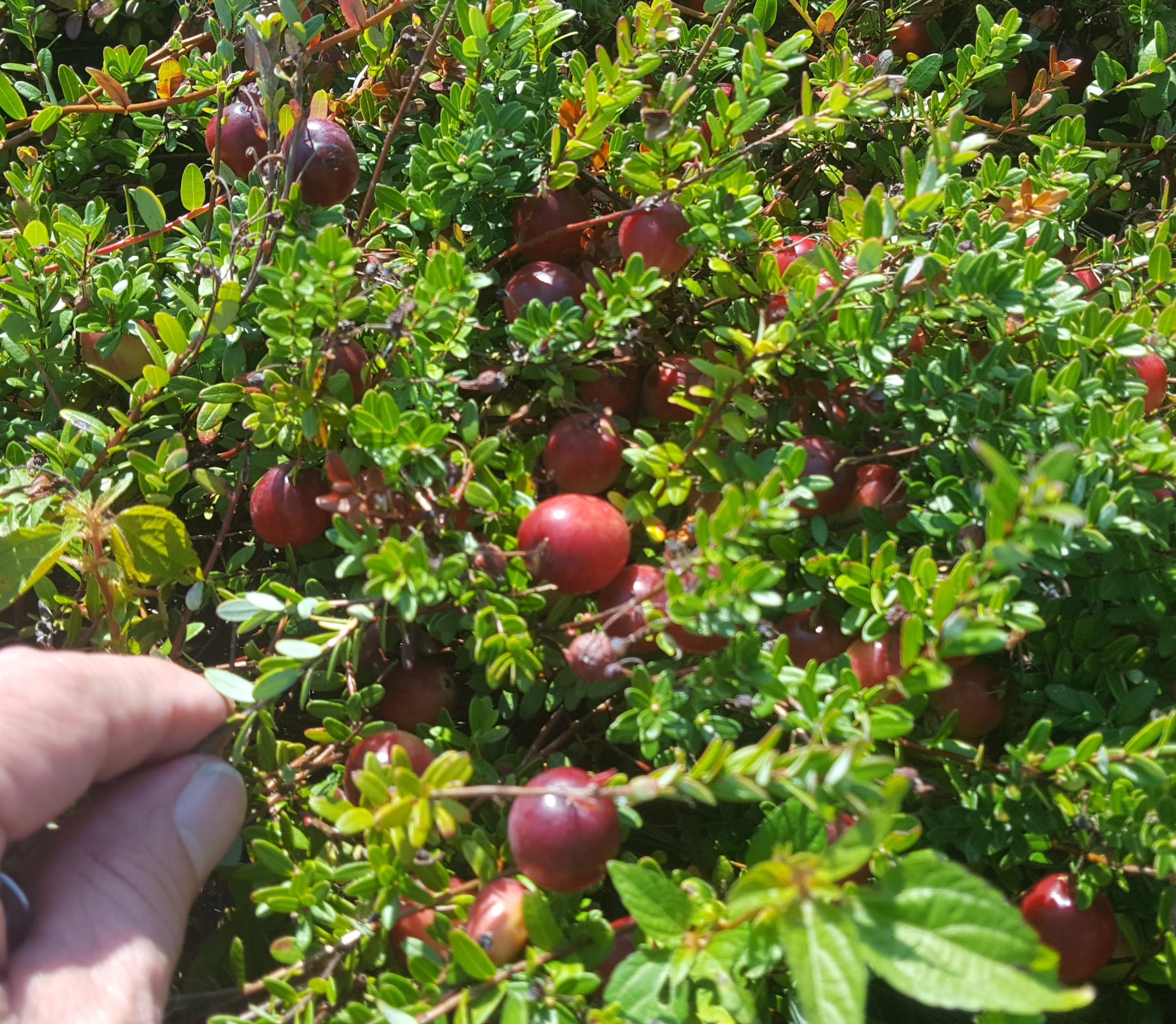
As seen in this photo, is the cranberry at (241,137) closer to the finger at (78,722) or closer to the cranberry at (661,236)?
the cranberry at (661,236)

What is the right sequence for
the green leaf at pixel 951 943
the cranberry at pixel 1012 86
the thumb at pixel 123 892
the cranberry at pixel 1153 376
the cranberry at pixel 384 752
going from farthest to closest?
the cranberry at pixel 1012 86 → the cranberry at pixel 1153 376 → the cranberry at pixel 384 752 → the thumb at pixel 123 892 → the green leaf at pixel 951 943

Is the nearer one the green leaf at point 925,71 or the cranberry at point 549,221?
the cranberry at point 549,221

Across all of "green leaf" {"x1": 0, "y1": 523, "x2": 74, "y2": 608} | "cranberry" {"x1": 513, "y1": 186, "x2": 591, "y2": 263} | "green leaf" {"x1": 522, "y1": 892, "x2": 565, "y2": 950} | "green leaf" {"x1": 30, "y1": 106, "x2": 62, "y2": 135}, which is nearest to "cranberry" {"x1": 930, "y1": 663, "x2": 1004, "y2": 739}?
"green leaf" {"x1": 522, "y1": 892, "x2": 565, "y2": 950}

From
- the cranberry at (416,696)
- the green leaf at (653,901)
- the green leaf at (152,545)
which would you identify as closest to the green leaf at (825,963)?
the green leaf at (653,901)

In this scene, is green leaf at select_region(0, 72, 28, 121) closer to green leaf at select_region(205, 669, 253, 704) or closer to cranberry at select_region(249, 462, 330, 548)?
cranberry at select_region(249, 462, 330, 548)

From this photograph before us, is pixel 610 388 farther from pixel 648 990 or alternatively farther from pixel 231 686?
pixel 648 990

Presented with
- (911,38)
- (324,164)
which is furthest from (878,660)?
(911,38)
